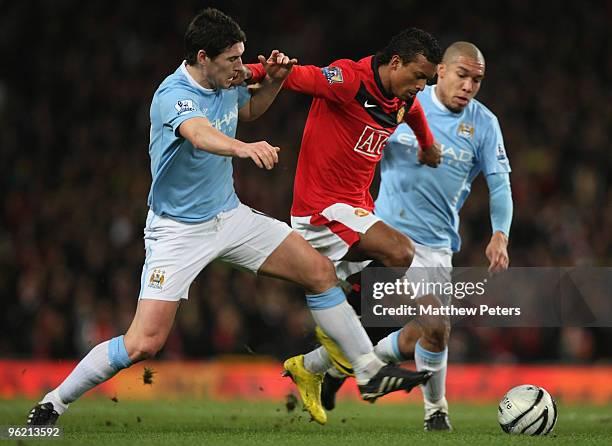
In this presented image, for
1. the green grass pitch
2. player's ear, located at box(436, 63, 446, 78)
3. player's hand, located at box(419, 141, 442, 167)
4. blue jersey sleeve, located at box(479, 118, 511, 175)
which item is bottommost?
the green grass pitch

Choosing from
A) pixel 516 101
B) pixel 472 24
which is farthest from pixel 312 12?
pixel 516 101

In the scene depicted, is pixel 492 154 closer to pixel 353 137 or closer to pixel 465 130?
pixel 465 130

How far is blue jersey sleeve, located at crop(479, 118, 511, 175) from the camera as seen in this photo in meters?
7.81

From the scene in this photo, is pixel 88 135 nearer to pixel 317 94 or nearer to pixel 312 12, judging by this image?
pixel 312 12

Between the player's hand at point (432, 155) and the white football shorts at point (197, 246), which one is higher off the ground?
the player's hand at point (432, 155)

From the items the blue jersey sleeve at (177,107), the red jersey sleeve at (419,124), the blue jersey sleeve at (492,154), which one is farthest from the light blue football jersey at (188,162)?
the blue jersey sleeve at (492,154)

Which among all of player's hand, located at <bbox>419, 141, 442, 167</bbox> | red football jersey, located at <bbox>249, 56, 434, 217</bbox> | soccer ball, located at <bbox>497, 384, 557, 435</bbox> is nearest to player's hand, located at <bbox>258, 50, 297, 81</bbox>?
red football jersey, located at <bbox>249, 56, 434, 217</bbox>

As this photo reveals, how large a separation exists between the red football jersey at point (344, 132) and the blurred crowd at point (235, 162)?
13.5 ft

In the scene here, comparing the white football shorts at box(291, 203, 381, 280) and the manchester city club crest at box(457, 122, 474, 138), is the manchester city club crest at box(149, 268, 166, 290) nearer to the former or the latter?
the white football shorts at box(291, 203, 381, 280)

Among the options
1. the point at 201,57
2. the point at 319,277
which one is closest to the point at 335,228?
the point at 319,277

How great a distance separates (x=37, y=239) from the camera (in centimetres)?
1428

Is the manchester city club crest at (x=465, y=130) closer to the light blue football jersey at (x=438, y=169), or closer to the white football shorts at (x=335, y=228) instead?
the light blue football jersey at (x=438, y=169)

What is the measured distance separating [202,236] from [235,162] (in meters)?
9.12

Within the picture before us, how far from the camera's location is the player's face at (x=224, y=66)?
6.40 metres
